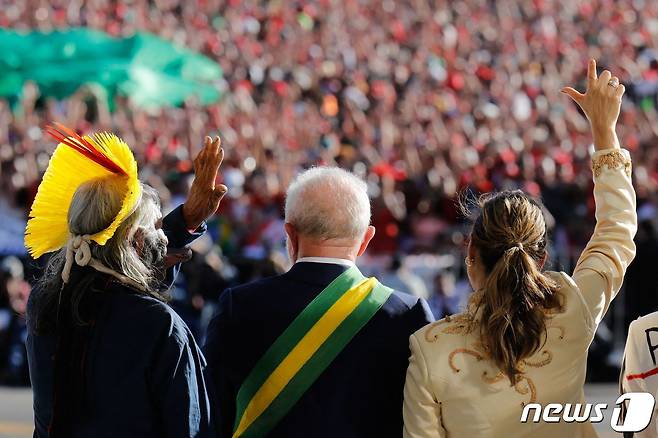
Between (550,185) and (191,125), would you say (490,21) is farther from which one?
(550,185)

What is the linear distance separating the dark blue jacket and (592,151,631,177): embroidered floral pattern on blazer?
1300mm

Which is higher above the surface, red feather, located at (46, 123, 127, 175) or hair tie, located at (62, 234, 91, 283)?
red feather, located at (46, 123, 127, 175)

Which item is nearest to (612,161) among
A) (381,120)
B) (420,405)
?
(420,405)

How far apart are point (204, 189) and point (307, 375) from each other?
30.6 inches

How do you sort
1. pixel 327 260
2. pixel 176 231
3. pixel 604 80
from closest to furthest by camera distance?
pixel 327 260
pixel 604 80
pixel 176 231

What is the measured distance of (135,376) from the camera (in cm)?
346

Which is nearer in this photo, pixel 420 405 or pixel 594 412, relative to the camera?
pixel 420 405

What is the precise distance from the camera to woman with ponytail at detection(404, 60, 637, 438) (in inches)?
136

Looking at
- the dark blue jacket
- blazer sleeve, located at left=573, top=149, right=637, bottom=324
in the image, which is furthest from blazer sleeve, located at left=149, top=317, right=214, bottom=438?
blazer sleeve, located at left=573, top=149, right=637, bottom=324

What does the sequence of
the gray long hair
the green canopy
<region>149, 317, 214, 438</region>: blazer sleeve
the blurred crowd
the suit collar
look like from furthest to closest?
the green canopy → the blurred crowd → the suit collar → the gray long hair → <region>149, 317, 214, 438</region>: blazer sleeve

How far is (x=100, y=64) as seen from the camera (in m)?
16.2

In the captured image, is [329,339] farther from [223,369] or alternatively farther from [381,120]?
[381,120]

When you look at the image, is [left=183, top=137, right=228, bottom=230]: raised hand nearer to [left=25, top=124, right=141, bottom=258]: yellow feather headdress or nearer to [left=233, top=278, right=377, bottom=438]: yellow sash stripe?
[left=25, top=124, right=141, bottom=258]: yellow feather headdress

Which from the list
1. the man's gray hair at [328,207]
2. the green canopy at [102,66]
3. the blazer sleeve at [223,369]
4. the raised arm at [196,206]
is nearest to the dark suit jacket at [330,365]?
the blazer sleeve at [223,369]
